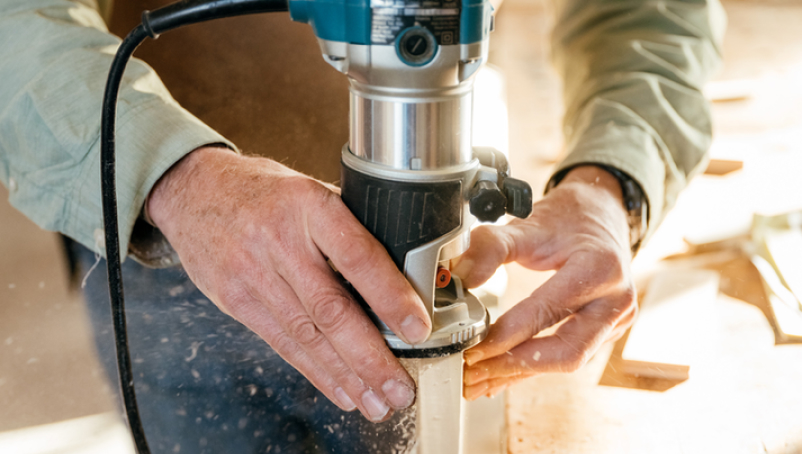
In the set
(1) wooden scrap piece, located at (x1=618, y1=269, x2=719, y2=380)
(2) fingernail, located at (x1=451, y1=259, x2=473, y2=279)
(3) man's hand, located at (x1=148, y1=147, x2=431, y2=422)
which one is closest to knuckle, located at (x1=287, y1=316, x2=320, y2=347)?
(3) man's hand, located at (x1=148, y1=147, x2=431, y2=422)

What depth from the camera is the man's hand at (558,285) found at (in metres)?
0.47

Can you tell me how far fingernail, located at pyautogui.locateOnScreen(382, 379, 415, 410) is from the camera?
36 centimetres

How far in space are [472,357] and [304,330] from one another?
5.4 inches

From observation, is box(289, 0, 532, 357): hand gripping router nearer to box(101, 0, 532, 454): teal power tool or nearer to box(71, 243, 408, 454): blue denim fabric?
box(101, 0, 532, 454): teal power tool

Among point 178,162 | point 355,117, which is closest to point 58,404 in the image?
point 178,162

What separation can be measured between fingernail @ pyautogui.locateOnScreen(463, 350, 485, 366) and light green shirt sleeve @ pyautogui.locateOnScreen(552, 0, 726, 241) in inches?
10.3

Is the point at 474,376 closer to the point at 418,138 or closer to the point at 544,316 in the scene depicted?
the point at 544,316

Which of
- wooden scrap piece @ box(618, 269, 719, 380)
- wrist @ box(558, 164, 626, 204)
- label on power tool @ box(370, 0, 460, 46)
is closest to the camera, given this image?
label on power tool @ box(370, 0, 460, 46)

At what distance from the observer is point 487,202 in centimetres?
32

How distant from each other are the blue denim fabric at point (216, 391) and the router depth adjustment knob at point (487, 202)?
0.18 meters

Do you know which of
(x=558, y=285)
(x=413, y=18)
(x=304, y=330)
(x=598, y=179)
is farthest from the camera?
(x=598, y=179)

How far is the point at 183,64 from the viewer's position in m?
0.75

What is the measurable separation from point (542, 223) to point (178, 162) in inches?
12.3

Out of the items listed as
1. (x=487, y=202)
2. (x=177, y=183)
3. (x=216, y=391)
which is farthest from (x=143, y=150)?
(x=487, y=202)
